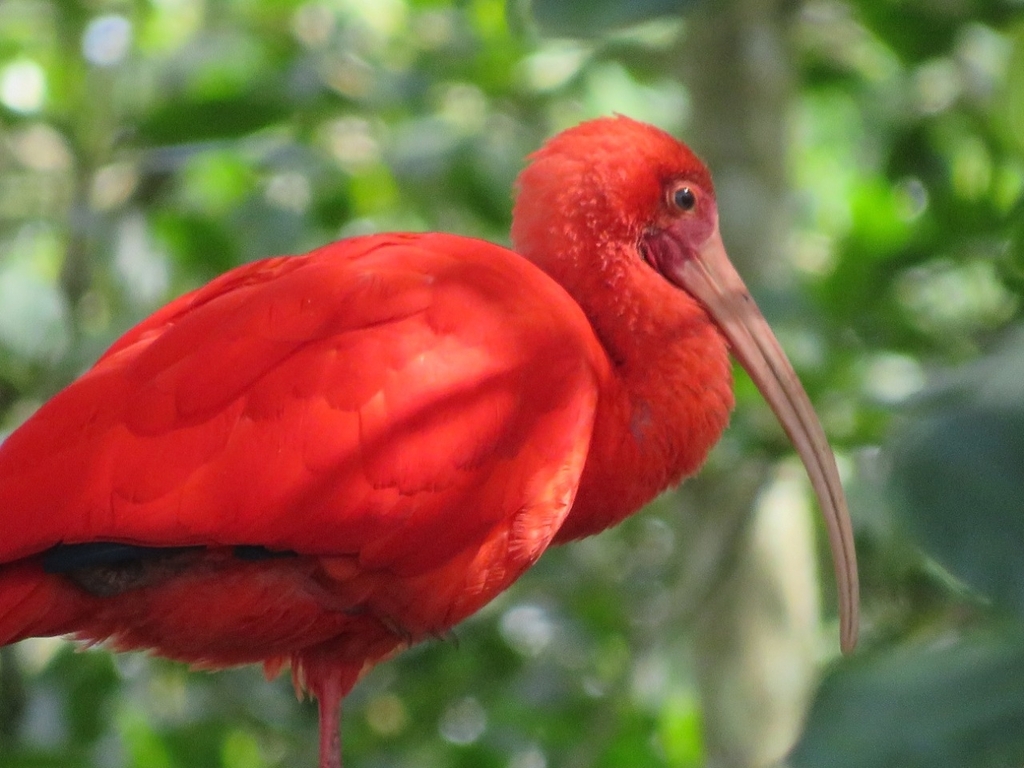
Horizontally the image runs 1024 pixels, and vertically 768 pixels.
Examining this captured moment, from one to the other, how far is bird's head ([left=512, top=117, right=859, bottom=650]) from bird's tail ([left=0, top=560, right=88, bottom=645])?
3.07 ft

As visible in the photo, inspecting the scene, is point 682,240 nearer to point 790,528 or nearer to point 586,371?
point 586,371

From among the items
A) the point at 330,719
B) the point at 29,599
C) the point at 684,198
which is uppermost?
the point at 684,198

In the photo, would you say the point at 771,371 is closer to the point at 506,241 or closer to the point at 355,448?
the point at 355,448

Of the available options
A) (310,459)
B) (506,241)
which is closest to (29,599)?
(310,459)

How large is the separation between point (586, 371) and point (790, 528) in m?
1.25

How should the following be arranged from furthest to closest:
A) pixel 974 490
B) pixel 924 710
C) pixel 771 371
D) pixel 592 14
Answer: pixel 771 371 → pixel 592 14 → pixel 974 490 → pixel 924 710

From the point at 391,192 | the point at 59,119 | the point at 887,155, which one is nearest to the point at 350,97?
the point at 391,192

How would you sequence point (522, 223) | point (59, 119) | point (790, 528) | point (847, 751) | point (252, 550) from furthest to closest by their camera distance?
point (59, 119) < point (790, 528) < point (522, 223) < point (252, 550) < point (847, 751)

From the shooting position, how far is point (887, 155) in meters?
4.11

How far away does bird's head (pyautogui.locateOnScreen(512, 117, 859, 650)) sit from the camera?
2422mm

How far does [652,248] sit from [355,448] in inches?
31.9

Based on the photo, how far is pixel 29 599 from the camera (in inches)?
77.4

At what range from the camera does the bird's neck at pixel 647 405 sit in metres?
2.30

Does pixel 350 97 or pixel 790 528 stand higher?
pixel 350 97
